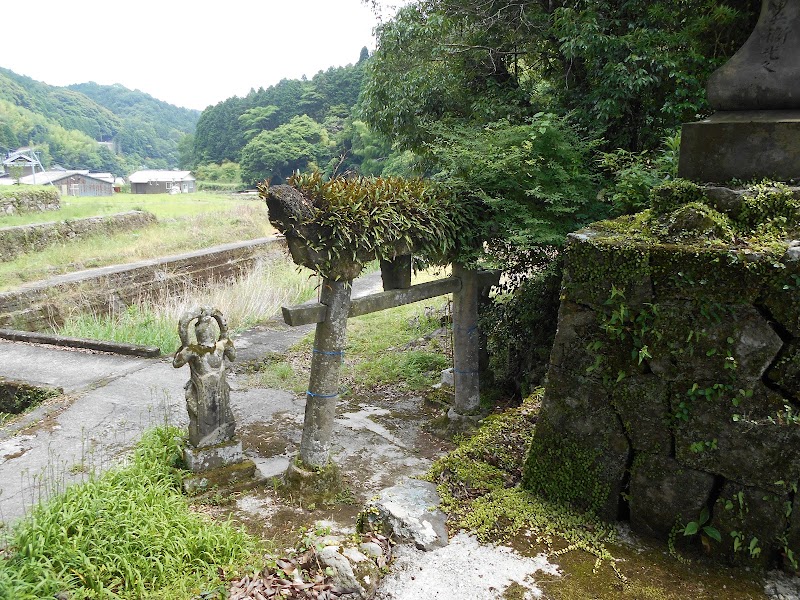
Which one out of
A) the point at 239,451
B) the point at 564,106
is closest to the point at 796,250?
the point at 239,451

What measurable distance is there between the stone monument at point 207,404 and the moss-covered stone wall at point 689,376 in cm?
345

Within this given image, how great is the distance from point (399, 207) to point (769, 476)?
3.81 meters

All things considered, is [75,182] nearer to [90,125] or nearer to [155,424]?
[90,125]

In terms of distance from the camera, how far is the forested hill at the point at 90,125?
59.7 metres

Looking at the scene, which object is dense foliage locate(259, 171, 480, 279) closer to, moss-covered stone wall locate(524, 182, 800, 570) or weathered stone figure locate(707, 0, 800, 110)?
moss-covered stone wall locate(524, 182, 800, 570)

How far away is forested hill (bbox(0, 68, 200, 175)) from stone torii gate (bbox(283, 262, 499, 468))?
62.0 metres

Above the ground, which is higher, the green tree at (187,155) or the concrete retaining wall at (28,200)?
the green tree at (187,155)

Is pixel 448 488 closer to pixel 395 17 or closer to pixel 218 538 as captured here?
pixel 218 538

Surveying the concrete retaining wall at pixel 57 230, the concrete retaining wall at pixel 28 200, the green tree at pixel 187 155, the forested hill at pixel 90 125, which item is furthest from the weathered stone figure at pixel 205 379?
the forested hill at pixel 90 125

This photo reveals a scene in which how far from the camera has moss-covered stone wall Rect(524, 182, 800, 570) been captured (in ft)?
7.70

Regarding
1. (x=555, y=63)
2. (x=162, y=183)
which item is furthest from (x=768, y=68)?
(x=162, y=183)

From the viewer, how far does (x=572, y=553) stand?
2.61 metres

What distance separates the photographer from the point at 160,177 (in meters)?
49.0

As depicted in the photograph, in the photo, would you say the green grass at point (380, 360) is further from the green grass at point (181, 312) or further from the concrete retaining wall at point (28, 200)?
→ the concrete retaining wall at point (28, 200)
